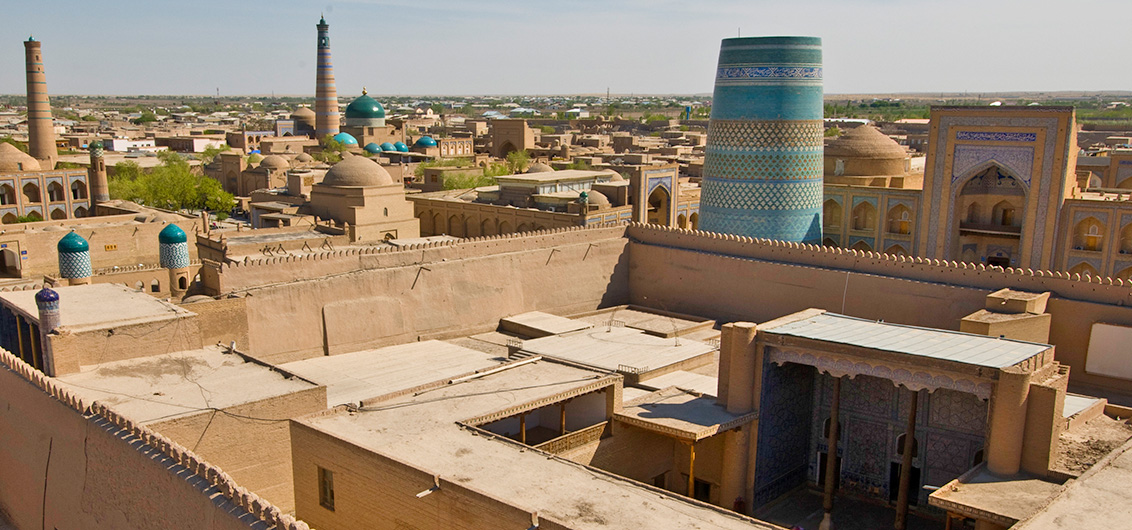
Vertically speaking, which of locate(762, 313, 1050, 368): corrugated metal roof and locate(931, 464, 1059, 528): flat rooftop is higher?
locate(762, 313, 1050, 368): corrugated metal roof

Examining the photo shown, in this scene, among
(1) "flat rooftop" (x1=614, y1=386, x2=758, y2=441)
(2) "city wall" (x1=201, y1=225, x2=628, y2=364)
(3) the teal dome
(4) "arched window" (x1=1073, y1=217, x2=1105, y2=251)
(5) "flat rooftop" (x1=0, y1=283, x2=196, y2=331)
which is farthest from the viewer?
(3) the teal dome

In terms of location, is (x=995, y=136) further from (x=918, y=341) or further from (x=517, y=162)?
(x=517, y=162)

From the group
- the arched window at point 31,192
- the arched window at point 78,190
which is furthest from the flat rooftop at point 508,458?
the arched window at point 78,190

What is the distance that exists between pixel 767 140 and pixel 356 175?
965 cm

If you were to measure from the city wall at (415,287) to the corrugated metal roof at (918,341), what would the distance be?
261 inches

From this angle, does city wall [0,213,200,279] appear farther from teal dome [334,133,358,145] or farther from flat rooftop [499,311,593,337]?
teal dome [334,133,358,145]

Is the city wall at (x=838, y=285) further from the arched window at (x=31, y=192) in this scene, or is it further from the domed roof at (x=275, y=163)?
the arched window at (x=31, y=192)

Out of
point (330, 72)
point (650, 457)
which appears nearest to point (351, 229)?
point (650, 457)

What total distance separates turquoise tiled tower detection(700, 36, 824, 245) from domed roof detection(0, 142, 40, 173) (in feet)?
67.2

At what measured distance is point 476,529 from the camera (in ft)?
25.4

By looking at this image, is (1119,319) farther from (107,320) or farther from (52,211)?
(52,211)

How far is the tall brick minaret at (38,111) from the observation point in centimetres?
3047

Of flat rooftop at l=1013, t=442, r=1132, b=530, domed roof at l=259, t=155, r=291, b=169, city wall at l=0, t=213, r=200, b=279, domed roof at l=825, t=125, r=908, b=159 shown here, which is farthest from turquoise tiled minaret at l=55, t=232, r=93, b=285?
domed roof at l=259, t=155, r=291, b=169

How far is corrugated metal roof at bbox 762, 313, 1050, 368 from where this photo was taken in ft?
31.8
